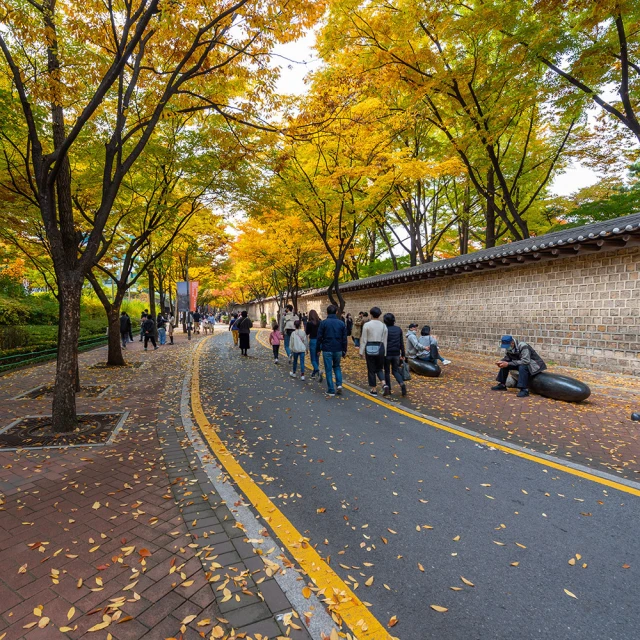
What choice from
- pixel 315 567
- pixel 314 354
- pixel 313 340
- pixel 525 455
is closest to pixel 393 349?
pixel 314 354

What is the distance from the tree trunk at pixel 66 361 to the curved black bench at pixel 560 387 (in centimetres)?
874

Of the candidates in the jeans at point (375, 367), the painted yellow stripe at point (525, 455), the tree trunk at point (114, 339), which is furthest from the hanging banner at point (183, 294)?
the painted yellow stripe at point (525, 455)

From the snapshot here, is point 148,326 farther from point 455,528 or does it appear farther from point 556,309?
point 455,528

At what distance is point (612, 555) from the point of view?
281 cm

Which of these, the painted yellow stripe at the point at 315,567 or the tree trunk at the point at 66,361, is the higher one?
the tree trunk at the point at 66,361

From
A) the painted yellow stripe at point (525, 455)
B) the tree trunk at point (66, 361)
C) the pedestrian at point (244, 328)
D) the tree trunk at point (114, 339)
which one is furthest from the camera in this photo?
the pedestrian at point (244, 328)

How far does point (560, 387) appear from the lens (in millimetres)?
7434

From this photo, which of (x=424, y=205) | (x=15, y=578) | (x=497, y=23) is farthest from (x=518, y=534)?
(x=424, y=205)

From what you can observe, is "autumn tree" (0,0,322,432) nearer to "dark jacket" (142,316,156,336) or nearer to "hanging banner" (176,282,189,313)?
"dark jacket" (142,316,156,336)

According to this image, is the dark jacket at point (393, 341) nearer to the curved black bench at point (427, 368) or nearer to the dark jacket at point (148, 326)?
the curved black bench at point (427, 368)

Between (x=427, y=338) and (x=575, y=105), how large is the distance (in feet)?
25.5

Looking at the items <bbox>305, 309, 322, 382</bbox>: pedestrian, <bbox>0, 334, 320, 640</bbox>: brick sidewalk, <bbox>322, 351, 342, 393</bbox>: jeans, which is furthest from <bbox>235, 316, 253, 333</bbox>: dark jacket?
<bbox>0, 334, 320, 640</bbox>: brick sidewalk

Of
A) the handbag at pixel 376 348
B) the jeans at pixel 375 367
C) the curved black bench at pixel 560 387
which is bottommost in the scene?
the curved black bench at pixel 560 387

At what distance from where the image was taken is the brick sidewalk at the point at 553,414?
4895mm
